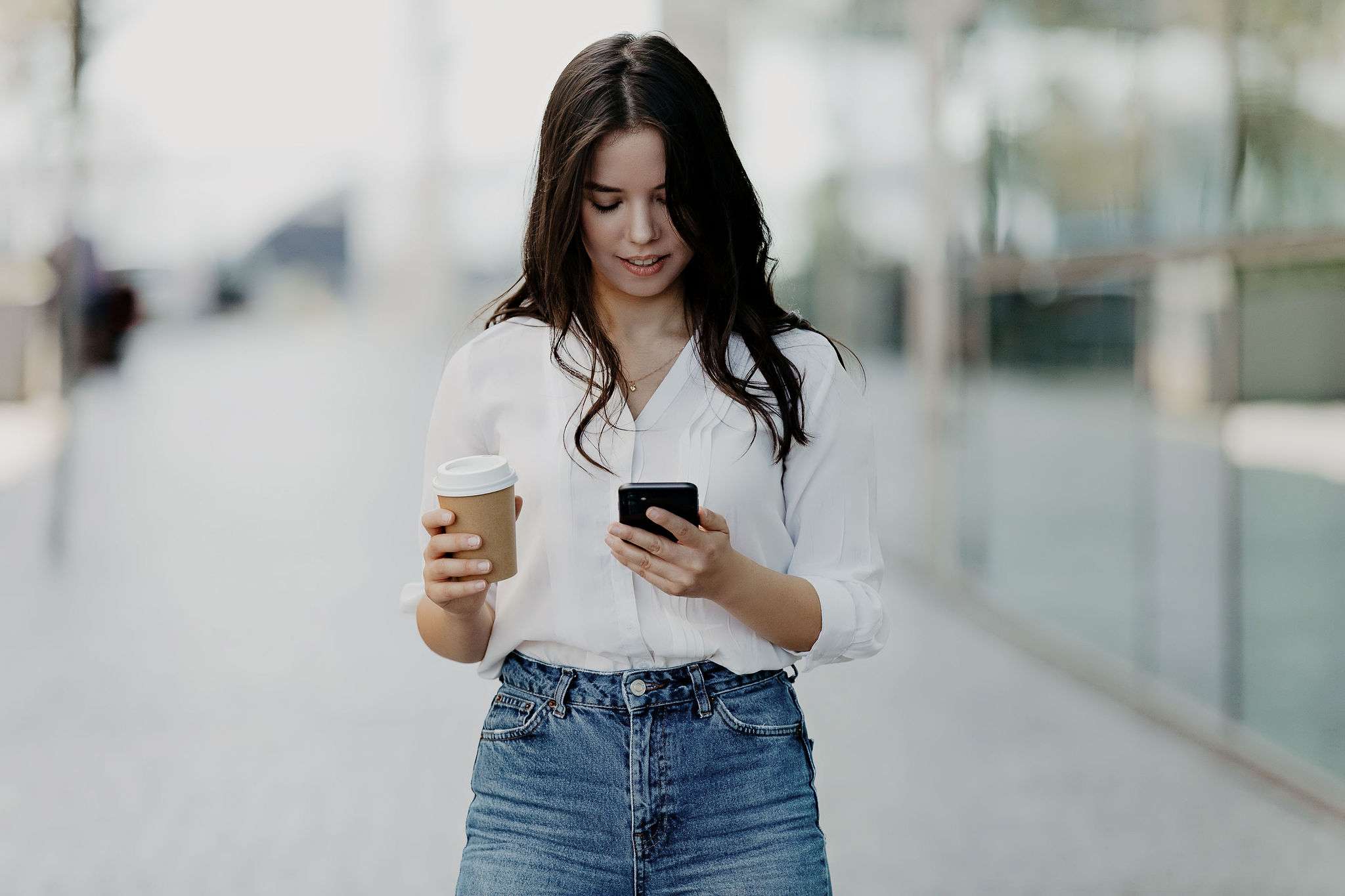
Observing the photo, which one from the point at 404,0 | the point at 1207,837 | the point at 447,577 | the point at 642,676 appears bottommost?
the point at 1207,837

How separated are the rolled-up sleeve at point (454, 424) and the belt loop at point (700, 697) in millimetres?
271

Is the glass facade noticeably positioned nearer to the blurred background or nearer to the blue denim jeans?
the blurred background

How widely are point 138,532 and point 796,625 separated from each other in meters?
6.82

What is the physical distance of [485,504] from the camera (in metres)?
1.39

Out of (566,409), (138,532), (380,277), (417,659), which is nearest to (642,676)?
(566,409)

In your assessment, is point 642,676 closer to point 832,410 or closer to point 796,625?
point 796,625

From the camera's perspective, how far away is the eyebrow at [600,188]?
155cm

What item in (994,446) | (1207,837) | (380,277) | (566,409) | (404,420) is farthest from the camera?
(380,277)

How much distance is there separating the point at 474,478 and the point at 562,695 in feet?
1.00

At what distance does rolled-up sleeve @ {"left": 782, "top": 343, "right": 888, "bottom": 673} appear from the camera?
159 centimetres

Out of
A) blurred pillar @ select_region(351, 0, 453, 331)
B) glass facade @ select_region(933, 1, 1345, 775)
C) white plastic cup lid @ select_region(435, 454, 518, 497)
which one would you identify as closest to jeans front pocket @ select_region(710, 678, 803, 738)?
white plastic cup lid @ select_region(435, 454, 518, 497)

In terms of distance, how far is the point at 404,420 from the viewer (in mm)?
11852

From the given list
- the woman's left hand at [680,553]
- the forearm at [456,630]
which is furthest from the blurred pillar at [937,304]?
the woman's left hand at [680,553]

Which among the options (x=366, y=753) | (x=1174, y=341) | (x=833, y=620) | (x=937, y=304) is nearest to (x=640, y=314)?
(x=833, y=620)
